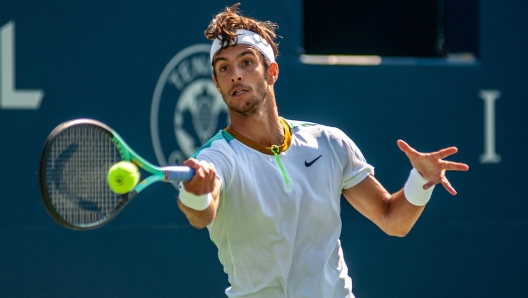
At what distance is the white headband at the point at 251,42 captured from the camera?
3.37m

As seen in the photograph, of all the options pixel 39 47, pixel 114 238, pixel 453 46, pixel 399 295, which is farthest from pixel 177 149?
pixel 453 46

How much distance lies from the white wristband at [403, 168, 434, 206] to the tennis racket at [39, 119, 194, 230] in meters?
0.90

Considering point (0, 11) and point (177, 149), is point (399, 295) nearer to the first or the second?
point (177, 149)

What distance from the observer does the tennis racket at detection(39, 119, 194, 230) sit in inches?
110

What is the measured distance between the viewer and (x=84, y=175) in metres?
3.05

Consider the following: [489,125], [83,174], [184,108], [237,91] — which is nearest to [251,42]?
[237,91]

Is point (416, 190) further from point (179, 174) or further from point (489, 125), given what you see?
point (489, 125)

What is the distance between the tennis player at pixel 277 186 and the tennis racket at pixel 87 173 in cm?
23

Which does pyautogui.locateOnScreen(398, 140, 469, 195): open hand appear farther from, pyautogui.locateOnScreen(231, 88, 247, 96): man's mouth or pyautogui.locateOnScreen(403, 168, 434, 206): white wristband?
pyautogui.locateOnScreen(231, 88, 247, 96): man's mouth

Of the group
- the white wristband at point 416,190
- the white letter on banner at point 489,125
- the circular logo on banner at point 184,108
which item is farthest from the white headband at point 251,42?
the white letter on banner at point 489,125

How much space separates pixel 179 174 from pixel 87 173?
0.46 m

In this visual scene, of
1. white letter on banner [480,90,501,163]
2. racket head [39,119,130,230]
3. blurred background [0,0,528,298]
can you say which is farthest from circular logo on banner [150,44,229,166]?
racket head [39,119,130,230]

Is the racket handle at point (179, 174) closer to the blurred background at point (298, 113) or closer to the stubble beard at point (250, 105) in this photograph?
the stubble beard at point (250, 105)

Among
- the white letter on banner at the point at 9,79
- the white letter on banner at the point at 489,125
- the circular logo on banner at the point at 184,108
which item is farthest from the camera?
the white letter on banner at the point at 489,125
